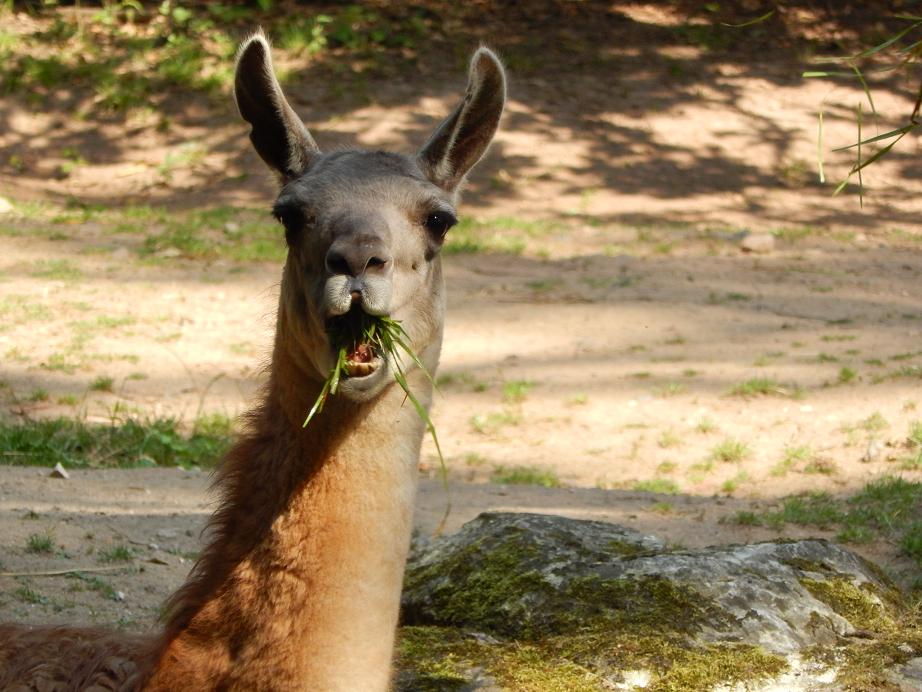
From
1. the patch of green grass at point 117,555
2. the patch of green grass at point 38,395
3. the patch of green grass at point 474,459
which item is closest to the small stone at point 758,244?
the patch of green grass at point 474,459

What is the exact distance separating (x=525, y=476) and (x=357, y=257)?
14.5 feet

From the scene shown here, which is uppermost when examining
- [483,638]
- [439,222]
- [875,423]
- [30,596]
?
[439,222]

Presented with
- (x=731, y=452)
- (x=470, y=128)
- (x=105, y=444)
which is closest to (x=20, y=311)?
(x=105, y=444)

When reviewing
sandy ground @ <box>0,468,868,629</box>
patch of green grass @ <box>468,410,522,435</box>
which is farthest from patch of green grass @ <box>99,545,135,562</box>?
patch of green grass @ <box>468,410,522,435</box>

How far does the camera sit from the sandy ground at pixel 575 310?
6312mm

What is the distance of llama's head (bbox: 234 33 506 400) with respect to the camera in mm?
3123

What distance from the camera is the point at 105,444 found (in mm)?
6953

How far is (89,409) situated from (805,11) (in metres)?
14.7

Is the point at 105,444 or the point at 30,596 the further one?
the point at 105,444

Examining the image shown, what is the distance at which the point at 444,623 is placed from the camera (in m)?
4.15

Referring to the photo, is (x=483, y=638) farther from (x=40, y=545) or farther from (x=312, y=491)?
(x=40, y=545)

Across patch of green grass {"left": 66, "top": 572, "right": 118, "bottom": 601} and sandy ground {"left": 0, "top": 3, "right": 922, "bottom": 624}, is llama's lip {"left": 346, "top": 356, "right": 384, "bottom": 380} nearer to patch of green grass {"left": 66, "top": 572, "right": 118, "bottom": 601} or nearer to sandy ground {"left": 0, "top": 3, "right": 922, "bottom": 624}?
sandy ground {"left": 0, "top": 3, "right": 922, "bottom": 624}

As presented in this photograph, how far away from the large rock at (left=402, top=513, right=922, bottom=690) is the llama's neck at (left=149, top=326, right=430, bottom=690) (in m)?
0.60

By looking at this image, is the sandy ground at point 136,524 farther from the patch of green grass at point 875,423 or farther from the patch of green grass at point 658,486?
the patch of green grass at point 875,423
